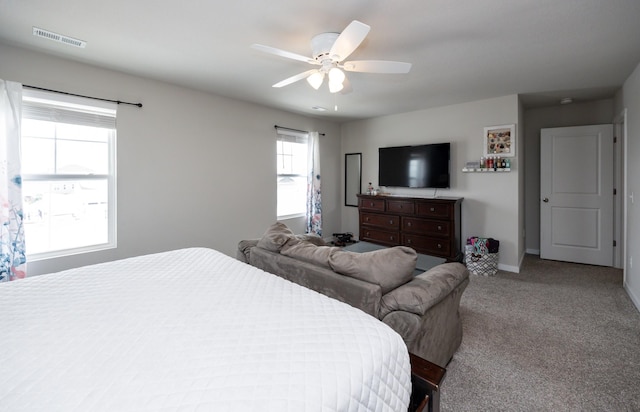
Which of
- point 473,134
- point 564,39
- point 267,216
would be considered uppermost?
point 564,39

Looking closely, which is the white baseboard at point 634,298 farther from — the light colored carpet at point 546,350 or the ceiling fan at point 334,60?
the ceiling fan at point 334,60

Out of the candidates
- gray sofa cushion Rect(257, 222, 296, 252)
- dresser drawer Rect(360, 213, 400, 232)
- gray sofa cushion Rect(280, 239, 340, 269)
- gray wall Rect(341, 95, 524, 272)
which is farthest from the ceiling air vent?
gray wall Rect(341, 95, 524, 272)

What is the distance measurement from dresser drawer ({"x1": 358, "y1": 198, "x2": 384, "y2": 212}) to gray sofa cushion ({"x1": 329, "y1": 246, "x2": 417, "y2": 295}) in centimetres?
312

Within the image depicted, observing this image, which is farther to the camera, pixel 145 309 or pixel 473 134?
pixel 473 134

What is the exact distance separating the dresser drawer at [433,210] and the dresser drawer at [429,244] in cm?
34

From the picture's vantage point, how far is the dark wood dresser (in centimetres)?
412

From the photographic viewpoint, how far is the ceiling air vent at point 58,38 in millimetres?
2262

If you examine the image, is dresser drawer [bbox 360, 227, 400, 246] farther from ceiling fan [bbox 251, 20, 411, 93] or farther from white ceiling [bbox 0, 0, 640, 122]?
ceiling fan [bbox 251, 20, 411, 93]

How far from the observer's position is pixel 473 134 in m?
4.30

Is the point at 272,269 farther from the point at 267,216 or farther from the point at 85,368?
the point at 267,216

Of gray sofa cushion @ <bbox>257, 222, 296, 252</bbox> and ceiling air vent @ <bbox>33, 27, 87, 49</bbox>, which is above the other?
ceiling air vent @ <bbox>33, 27, 87, 49</bbox>

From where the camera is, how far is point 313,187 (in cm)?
518

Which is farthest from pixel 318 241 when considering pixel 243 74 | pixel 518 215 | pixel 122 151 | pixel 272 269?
pixel 518 215

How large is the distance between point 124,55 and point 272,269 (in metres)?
2.40
